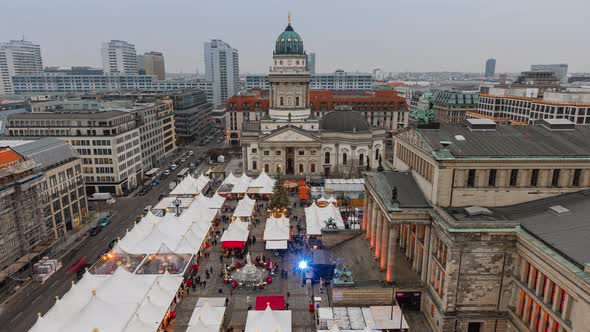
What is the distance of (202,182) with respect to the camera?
92.4 metres

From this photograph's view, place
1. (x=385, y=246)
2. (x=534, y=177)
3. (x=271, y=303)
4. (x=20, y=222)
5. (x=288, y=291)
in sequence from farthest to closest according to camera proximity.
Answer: (x=20, y=222), (x=288, y=291), (x=385, y=246), (x=271, y=303), (x=534, y=177)

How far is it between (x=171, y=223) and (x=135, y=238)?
5908mm

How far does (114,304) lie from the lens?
39.4 metres

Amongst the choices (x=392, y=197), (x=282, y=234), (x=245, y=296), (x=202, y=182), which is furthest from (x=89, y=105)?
(x=392, y=197)

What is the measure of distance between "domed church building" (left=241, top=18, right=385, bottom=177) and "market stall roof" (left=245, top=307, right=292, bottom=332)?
72.2 meters

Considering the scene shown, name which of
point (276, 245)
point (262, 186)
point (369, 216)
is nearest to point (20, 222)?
point (276, 245)

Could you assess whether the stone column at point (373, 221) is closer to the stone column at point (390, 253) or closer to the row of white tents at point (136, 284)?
the stone column at point (390, 253)

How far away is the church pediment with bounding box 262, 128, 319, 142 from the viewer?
111 m

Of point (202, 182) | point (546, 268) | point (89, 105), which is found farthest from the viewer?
point (89, 105)

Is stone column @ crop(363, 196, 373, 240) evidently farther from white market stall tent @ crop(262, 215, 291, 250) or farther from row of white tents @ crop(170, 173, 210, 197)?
row of white tents @ crop(170, 173, 210, 197)

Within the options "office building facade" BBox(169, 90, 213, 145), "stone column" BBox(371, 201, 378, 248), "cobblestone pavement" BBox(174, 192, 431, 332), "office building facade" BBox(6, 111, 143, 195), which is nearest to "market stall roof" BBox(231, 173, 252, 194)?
"cobblestone pavement" BBox(174, 192, 431, 332)

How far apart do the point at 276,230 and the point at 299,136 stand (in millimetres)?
49611

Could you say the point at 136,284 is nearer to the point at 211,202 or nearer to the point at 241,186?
the point at 211,202

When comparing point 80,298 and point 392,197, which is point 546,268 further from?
point 80,298
